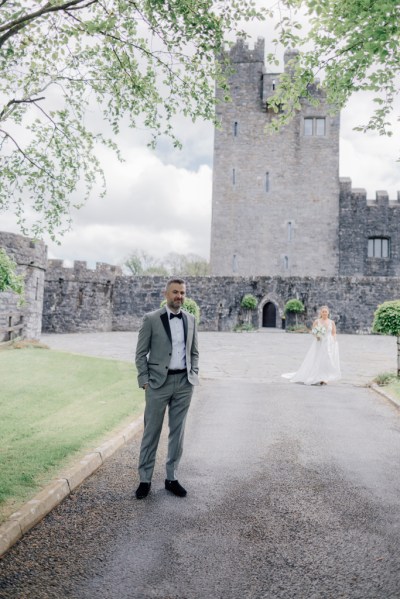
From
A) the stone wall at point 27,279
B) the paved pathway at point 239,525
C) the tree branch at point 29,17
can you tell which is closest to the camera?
the paved pathway at point 239,525

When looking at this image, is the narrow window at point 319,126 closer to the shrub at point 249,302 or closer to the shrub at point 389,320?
the shrub at point 249,302

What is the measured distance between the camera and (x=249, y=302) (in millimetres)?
28453

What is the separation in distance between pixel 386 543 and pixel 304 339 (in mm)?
19945

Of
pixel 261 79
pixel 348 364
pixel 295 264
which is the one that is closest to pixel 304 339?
pixel 348 364

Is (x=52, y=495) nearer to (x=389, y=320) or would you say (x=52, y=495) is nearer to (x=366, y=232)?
(x=389, y=320)

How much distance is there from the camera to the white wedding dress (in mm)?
12430

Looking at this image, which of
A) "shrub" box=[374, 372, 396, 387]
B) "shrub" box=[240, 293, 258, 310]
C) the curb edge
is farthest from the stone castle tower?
the curb edge

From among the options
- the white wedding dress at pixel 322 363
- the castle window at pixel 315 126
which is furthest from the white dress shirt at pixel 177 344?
the castle window at pixel 315 126

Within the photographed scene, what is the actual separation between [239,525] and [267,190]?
35924mm

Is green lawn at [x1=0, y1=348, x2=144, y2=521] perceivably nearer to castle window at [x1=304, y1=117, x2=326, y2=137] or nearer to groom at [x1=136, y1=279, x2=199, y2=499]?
groom at [x1=136, y1=279, x2=199, y2=499]

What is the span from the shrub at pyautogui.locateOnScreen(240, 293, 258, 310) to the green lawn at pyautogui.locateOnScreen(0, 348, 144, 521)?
15.2m

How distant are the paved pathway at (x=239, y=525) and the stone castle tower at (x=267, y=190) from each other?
30551mm

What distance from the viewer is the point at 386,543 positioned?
3.84 meters

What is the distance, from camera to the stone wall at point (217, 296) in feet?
91.2
